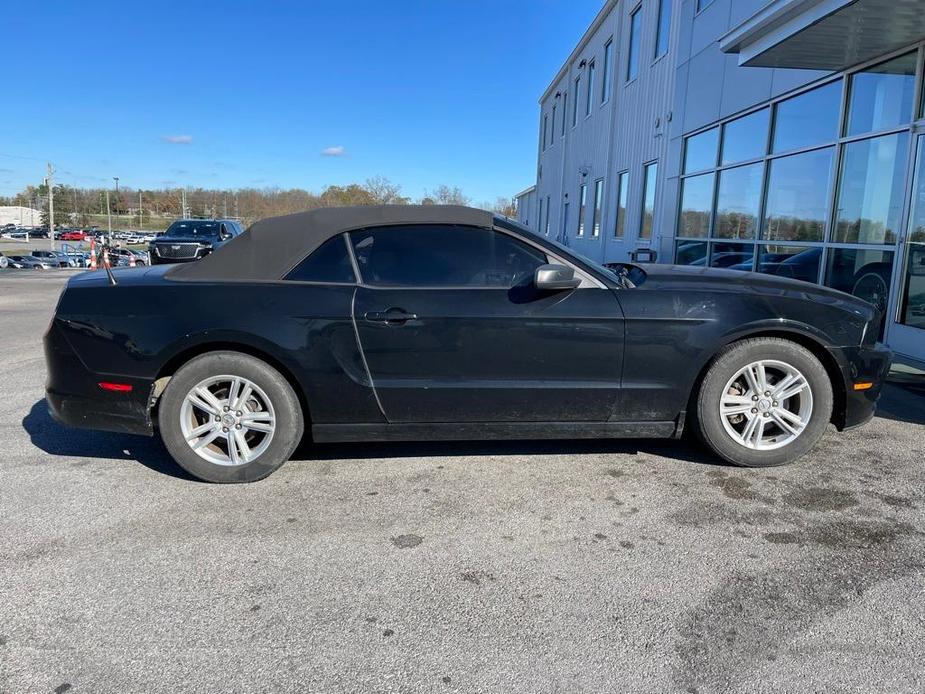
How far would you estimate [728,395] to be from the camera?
3895 millimetres

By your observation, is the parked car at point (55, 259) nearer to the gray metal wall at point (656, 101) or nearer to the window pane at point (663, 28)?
the gray metal wall at point (656, 101)

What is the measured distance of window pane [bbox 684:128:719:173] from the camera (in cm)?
1151

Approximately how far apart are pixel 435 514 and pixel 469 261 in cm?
143

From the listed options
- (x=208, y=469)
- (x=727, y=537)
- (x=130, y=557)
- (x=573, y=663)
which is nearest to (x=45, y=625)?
(x=130, y=557)

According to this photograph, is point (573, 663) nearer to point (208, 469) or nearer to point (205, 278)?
point (208, 469)

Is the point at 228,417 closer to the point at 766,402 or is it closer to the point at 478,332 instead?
the point at 478,332

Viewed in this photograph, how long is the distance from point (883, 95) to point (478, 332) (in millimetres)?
6376

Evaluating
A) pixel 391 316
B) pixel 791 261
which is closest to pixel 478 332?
pixel 391 316

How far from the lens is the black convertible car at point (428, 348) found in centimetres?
368

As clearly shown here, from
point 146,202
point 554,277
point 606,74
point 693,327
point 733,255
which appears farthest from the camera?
point 146,202

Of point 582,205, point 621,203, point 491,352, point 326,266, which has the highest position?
point 582,205

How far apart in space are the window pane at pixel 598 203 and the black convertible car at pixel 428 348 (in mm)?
15554

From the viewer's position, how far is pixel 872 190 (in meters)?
7.39

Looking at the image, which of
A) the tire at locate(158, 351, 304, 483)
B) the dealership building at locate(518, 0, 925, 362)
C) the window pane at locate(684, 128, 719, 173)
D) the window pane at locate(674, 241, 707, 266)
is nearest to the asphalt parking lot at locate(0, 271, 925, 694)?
the tire at locate(158, 351, 304, 483)
